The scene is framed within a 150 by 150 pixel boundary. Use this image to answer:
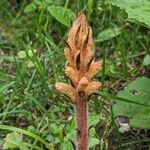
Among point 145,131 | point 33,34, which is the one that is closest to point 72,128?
point 145,131

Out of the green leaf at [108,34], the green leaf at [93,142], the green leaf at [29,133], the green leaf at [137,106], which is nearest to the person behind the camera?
the green leaf at [93,142]

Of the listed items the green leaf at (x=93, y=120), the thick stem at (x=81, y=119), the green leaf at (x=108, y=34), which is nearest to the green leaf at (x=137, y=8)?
the green leaf at (x=93, y=120)

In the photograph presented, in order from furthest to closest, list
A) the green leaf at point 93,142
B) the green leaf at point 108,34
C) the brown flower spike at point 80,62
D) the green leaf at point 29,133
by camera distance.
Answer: the green leaf at point 108,34
the green leaf at point 29,133
the green leaf at point 93,142
the brown flower spike at point 80,62

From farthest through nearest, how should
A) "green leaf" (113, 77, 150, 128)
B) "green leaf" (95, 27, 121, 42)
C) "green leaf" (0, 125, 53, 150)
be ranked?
"green leaf" (95, 27, 121, 42), "green leaf" (113, 77, 150, 128), "green leaf" (0, 125, 53, 150)

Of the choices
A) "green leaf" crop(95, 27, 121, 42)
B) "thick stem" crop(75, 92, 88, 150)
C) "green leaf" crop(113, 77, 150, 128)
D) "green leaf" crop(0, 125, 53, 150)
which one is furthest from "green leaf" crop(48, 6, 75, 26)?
"thick stem" crop(75, 92, 88, 150)

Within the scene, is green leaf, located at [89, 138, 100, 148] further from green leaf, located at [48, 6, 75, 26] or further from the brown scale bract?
green leaf, located at [48, 6, 75, 26]

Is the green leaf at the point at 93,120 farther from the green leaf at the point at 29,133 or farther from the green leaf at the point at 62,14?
the green leaf at the point at 62,14

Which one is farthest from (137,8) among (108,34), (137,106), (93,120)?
(108,34)

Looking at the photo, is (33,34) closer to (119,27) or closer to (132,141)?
(119,27)
